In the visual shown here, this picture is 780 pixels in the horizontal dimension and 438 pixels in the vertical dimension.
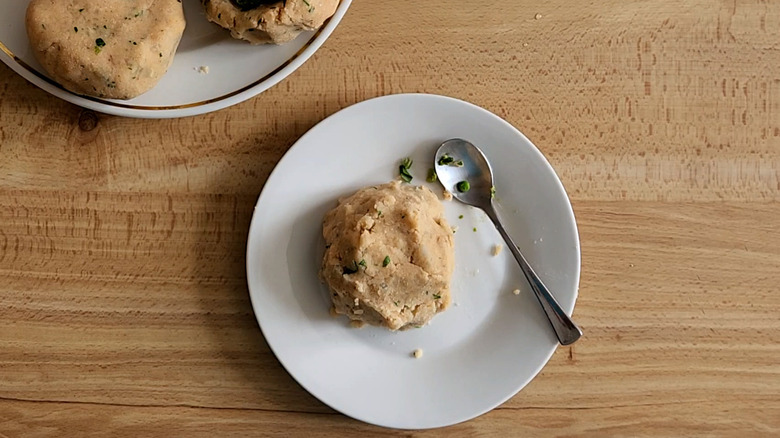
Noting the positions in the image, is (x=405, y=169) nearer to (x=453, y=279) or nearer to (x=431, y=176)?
(x=431, y=176)

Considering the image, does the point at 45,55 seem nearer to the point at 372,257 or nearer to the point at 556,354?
the point at 372,257

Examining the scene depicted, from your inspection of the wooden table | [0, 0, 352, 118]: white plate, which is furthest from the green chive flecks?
[0, 0, 352, 118]: white plate

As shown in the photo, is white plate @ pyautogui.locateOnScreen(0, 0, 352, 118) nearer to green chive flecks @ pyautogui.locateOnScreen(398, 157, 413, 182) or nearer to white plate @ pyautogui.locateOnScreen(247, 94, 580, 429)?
white plate @ pyautogui.locateOnScreen(247, 94, 580, 429)

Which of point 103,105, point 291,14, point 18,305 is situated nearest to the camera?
point 291,14

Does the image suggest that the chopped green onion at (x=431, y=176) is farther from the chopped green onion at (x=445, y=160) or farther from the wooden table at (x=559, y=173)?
the wooden table at (x=559, y=173)

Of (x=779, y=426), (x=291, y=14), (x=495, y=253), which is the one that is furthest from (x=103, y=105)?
(x=779, y=426)
